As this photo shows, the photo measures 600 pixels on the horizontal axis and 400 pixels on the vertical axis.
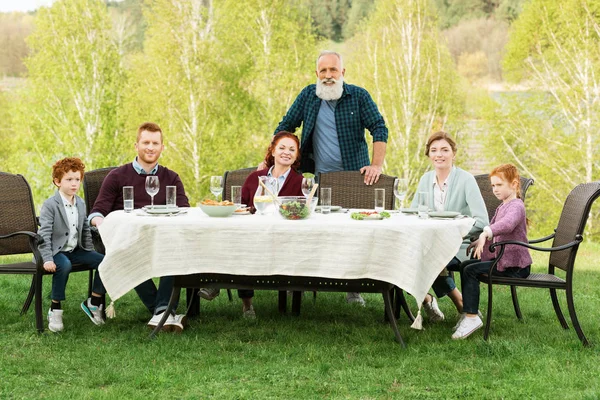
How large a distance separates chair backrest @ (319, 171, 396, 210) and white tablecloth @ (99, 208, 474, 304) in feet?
3.76

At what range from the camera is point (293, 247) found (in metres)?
4.23

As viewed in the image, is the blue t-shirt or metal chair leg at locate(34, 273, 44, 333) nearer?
metal chair leg at locate(34, 273, 44, 333)

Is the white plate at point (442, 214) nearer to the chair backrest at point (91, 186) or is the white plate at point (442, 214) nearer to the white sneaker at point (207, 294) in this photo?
the white sneaker at point (207, 294)

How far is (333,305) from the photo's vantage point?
5773 mm

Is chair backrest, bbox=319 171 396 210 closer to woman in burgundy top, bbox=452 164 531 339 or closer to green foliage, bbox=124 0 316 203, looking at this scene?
woman in burgundy top, bbox=452 164 531 339

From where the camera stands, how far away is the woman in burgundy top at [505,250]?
4.49 metres

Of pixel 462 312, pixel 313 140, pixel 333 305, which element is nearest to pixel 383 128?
pixel 313 140

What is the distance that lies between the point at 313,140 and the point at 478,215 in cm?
186

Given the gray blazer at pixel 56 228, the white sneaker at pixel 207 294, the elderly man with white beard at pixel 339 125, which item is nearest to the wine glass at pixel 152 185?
the gray blazer at pixel 56 228

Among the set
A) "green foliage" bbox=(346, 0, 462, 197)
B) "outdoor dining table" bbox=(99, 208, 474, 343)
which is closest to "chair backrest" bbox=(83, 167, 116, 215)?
"outdoor dining table" bbox=(99, 208, 474, 343)

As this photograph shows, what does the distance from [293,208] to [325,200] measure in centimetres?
38

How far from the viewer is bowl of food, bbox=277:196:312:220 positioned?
4.32 m

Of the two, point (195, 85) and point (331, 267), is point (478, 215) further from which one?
point (195, 85)

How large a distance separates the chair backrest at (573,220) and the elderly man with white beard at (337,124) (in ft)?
5.85
